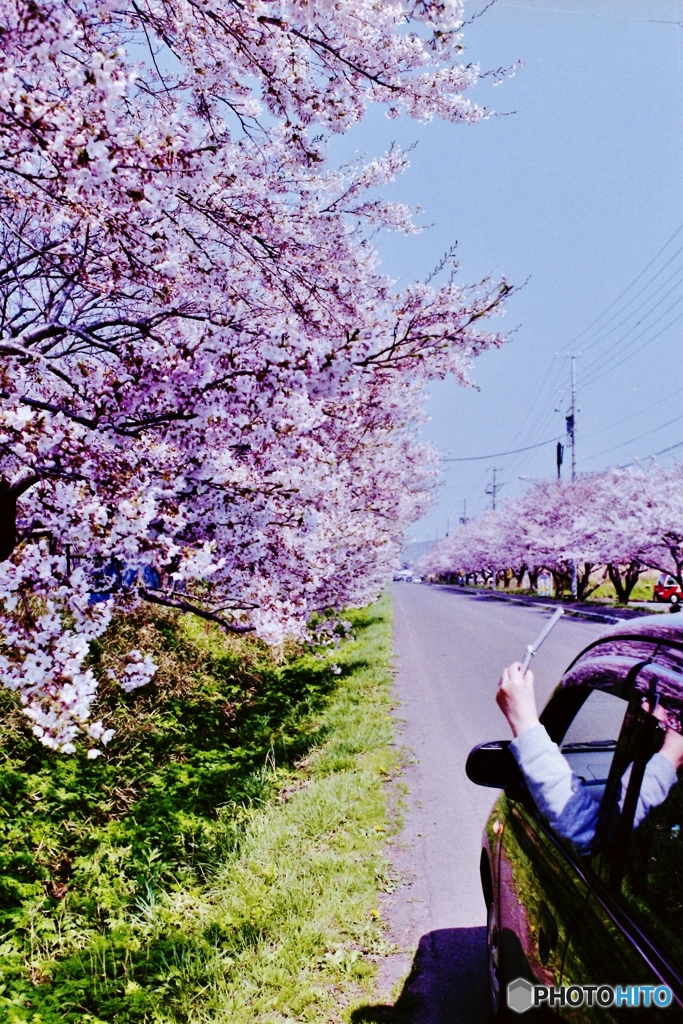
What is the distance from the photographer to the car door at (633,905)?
1341 millimetres

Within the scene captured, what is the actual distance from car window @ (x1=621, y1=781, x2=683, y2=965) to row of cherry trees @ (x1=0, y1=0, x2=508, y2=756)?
211cm

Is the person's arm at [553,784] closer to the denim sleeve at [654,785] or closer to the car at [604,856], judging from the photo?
the car at [604,856]

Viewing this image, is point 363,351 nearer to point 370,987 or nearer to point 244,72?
point 244,72

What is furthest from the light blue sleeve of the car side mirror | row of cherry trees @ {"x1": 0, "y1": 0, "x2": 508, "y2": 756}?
row of cherry trees @ {"x1": 0, "y1": 0, "x2": 508, "y2": 756}

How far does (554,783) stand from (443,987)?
2137mm

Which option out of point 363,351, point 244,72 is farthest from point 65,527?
point 244,72

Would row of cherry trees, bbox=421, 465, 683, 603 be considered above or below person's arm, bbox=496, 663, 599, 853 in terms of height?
above

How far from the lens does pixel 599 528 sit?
3375 centimetres

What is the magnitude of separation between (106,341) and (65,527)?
159 cm

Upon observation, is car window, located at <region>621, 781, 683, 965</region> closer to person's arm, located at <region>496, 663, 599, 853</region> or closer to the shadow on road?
person's arm, located at <region>496, 663, 599, 853</region>

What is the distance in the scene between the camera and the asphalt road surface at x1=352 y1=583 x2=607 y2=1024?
10.5 ft

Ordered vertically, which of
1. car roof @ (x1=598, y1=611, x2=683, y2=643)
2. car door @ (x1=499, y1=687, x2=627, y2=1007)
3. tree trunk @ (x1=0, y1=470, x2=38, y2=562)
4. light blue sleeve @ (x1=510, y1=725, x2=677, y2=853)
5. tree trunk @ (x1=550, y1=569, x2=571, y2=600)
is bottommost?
A: tree trunk @ (x1=550, y1=569, x2=571, y2=600)

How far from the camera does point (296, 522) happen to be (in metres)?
5.52

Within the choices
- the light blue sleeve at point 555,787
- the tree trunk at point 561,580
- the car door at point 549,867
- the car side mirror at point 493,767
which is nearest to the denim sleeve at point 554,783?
the light blue sleeve at point 555,787
